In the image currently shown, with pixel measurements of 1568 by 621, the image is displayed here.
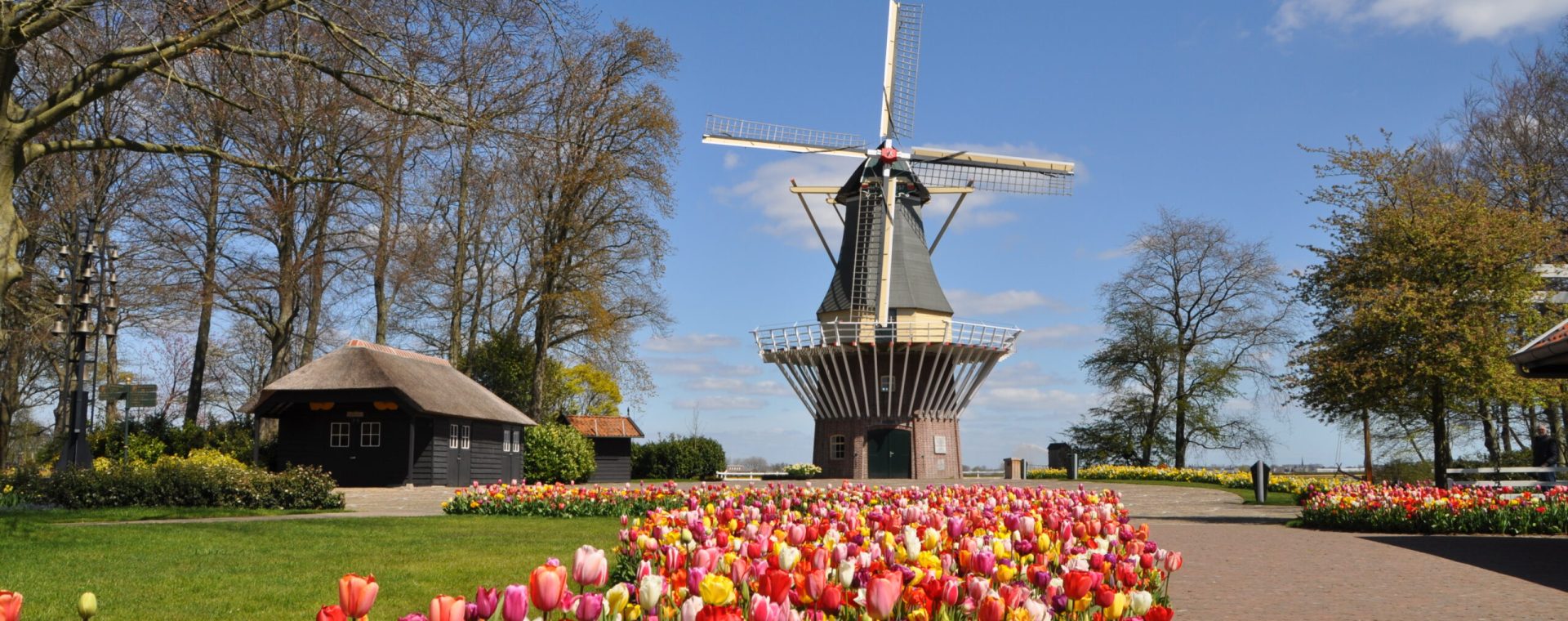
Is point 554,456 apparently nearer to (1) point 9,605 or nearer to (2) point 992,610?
(2) point 992,610

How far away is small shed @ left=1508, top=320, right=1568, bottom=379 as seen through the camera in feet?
43.6

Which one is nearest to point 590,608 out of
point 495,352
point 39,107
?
point 39,107

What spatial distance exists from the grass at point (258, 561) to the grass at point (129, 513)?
148 cm

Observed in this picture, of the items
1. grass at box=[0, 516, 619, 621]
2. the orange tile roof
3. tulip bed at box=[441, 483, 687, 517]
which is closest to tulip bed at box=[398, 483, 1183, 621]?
grass at box=[0, 516, 619, 621]

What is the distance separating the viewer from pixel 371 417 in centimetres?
3036

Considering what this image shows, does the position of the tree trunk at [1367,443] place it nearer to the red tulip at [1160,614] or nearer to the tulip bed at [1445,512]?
the tulip bed at [1445,512]

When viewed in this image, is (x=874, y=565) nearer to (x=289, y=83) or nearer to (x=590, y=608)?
(x=590, y=608)

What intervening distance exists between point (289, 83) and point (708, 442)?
2085cm

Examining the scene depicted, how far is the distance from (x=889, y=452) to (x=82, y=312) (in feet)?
75.6

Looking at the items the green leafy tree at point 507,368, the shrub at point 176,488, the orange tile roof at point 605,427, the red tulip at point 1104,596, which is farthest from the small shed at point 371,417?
the red tulip at point 1104,596

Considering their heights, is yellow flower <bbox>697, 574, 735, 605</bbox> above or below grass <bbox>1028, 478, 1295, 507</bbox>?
above

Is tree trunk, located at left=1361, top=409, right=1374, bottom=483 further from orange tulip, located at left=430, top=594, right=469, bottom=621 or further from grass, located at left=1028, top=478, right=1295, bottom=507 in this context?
orange tulip, located at left=430, top=594, right=469, bottom=621

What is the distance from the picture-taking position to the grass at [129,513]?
16422mm

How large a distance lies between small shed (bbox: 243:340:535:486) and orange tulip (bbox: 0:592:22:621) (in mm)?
26401
